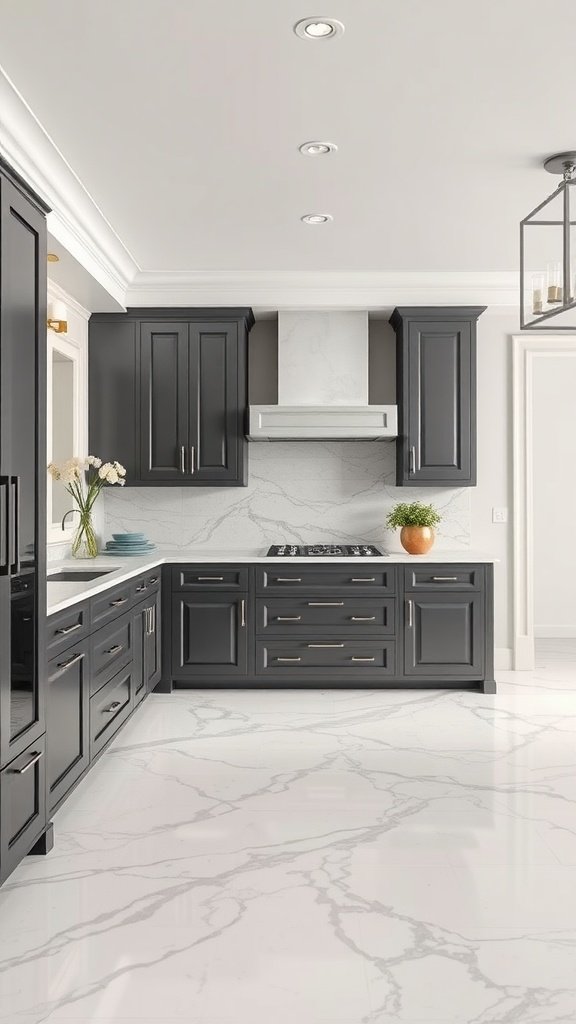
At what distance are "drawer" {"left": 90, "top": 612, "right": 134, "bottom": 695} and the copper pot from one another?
6.41 feet

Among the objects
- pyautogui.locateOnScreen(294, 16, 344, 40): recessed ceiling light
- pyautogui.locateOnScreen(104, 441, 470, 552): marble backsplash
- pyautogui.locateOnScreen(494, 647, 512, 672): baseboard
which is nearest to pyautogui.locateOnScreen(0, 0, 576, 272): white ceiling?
pyautogui.locateOnScreen(294, 16, 344, 40): recessed ceiling light

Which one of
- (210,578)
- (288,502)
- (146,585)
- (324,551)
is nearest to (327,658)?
(324,551)

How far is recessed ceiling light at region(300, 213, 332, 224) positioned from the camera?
424 centimetres

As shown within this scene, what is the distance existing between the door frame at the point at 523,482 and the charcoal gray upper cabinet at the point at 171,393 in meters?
1.88

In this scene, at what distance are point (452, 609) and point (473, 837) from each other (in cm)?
235

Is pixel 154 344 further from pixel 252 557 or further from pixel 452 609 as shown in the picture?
pixel 452 609

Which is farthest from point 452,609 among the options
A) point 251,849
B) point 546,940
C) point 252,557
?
point 546,940

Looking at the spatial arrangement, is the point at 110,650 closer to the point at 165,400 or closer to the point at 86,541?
the point at 86,541

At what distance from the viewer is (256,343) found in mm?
5773

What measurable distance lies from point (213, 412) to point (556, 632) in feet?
12.1

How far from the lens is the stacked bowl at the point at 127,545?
5.26 metres

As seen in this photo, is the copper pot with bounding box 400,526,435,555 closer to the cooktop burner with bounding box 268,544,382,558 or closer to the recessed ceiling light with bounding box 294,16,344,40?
the cooktop burner with bounding box 268,544,382,558

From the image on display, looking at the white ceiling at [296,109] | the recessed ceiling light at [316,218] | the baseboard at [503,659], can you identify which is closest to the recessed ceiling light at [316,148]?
the white ceiling at [296,109]

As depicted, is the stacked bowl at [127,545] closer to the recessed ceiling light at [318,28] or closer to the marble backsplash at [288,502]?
the marble backsplash at [288,502]
